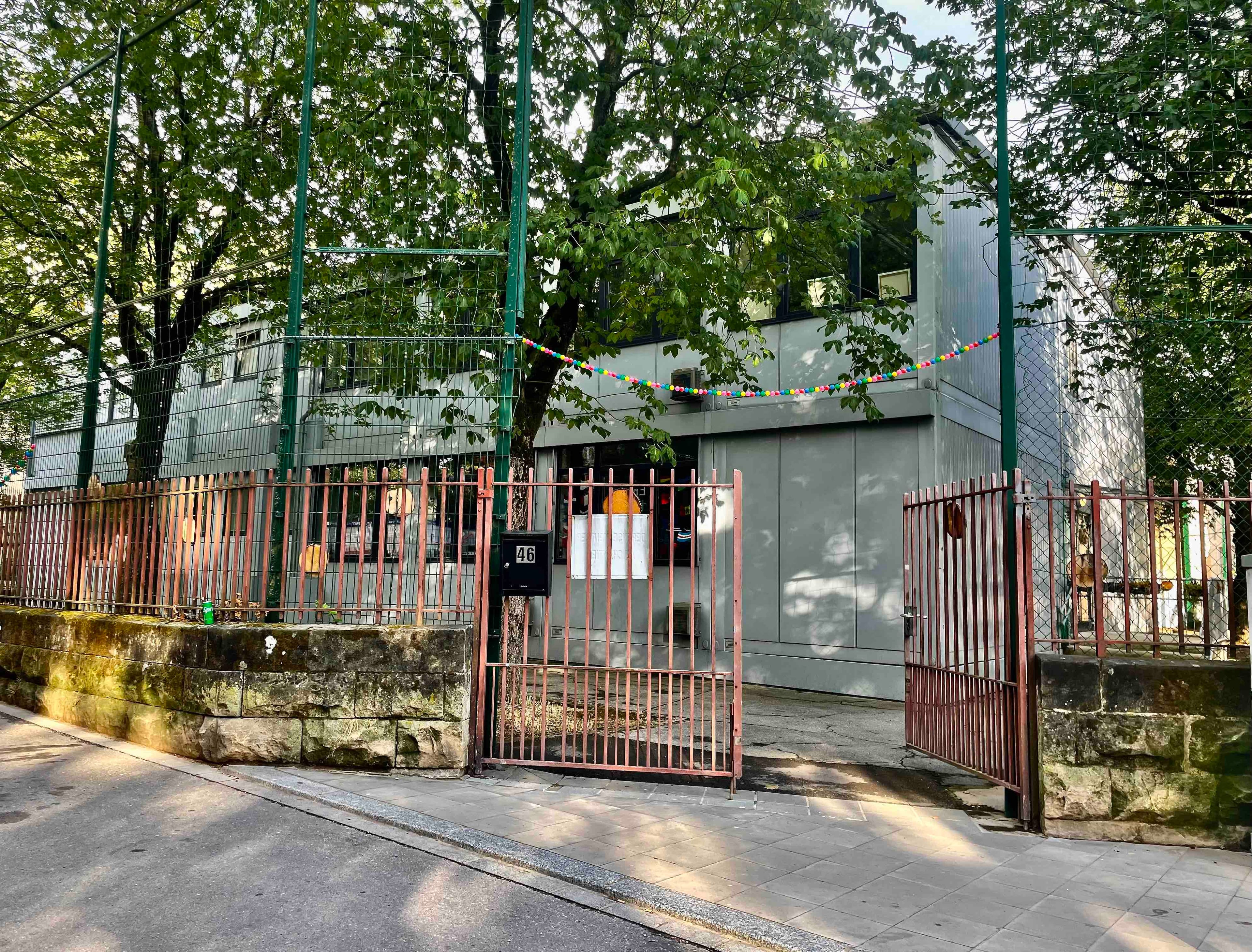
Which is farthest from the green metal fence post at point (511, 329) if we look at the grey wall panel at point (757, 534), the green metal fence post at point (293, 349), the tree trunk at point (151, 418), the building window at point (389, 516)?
the grey wall panel at point (757, 534)

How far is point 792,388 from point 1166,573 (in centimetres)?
674

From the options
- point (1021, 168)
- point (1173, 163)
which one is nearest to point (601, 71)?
point (1021, 168)

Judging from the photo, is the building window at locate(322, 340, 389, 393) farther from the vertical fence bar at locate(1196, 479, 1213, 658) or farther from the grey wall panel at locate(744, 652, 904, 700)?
the grey wall panel at locate(744, 652, 904, 700)

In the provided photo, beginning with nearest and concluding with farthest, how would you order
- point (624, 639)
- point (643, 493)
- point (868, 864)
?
point (868, 864) → point (643, 493) → point (624, 639)

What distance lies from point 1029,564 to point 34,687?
9.38 meters

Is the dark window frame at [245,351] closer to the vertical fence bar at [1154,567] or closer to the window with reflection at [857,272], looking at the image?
the window with reflection at [857,272]

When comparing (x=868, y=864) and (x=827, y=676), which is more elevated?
(x=827, y=676)

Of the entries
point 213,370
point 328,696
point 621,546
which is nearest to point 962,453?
point 621,546

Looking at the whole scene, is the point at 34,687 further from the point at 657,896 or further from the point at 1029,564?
the point at 1029,564

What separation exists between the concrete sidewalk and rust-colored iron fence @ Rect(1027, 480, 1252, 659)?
4.15 ft

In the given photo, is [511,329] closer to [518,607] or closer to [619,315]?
[518,607]

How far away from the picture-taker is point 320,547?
7297mm

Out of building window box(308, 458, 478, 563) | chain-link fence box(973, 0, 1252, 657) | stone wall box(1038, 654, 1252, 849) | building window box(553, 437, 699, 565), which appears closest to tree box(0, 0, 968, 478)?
building window box(308, 458, 478, 563)

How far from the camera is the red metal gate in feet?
20.3
